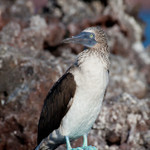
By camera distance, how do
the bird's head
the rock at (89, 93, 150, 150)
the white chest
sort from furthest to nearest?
the rock at (89, 93, 150, 150)
the bird's head
the white chest

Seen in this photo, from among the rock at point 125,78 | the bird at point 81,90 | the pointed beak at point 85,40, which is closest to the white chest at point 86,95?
the bird at point 81,90

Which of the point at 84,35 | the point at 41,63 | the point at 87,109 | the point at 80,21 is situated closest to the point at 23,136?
the point at 41,63

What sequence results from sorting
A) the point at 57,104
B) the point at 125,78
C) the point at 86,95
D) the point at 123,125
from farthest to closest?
the point at 125,78 < the point at 123,125 < the point at 57,104 < the point at 86,95

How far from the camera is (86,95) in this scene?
402 centimetres

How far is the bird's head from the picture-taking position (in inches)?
161

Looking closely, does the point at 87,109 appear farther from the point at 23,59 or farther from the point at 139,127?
the point at 23,59

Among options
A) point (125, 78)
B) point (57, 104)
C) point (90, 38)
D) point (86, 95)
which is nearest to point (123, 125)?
point (57, 104)

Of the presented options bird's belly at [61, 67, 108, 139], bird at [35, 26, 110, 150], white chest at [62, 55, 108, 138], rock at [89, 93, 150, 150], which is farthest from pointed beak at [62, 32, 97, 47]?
rock at [89, 93, 150, 150]

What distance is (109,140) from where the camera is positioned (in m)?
5.89

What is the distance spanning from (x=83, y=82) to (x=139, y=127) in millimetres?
2406

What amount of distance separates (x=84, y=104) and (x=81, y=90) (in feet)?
0.61

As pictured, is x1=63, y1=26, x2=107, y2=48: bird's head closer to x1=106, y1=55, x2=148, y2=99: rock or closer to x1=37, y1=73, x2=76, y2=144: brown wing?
x1=37, y1=73, x2=76, y2=144: brown wing

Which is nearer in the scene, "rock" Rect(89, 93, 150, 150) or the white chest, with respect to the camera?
the white chest

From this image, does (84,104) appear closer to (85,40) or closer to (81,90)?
(81,90)
